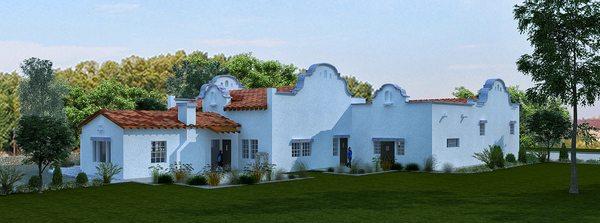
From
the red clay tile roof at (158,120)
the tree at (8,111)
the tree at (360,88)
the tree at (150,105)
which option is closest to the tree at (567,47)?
the red clay tile roof at (158,120)

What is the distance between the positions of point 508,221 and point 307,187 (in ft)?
36.3

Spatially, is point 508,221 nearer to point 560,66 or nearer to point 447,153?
point 560,66

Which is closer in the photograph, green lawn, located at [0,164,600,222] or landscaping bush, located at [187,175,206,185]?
green lawn, located at [0,164,600,222]

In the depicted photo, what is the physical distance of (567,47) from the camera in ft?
78.7

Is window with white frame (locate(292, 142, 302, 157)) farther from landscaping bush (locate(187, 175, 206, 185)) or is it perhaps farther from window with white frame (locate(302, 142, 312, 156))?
landscaping bush (locate(187, 175, 206, 185))

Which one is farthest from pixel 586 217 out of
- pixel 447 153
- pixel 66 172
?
pixel 66 172

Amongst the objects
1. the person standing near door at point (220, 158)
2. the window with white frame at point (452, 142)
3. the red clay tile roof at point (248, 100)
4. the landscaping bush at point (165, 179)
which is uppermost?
the red clay tile roof at point (248, 100)

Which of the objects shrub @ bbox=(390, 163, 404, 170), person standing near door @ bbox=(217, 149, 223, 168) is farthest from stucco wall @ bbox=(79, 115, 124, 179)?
shrub @ bbox=(390, 163, 404, 170)

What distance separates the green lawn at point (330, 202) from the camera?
18.0 meters

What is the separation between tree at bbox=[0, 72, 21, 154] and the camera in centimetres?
6806

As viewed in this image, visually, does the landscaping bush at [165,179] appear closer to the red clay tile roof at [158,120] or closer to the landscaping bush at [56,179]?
the red clay tile roof at [158,120]

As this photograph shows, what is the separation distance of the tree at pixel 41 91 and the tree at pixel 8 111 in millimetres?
10201

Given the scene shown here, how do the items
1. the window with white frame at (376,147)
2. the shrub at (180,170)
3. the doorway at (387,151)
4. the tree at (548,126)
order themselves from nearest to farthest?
1. the shrub at (180,170)
2. the doorway at (387,151)
3. the window with white frame at (376,147)
4. the tree at (548,126)

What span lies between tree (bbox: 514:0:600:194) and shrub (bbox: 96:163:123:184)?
749 inches
